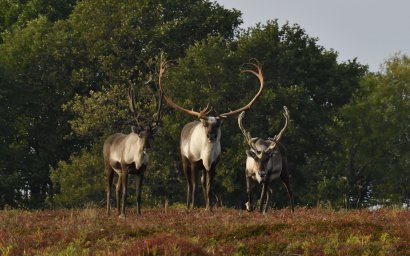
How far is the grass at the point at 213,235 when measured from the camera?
15820 millimetres

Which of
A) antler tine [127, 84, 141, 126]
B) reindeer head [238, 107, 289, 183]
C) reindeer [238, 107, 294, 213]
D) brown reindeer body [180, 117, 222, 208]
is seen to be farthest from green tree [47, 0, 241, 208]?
antler tine [127, 84, 141, 126]

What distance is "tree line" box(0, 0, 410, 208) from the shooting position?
45.5 meters

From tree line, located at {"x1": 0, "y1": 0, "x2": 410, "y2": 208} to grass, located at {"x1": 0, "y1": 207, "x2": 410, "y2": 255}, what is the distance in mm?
23518

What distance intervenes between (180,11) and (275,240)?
3662 centimetres

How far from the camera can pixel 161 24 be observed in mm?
50750

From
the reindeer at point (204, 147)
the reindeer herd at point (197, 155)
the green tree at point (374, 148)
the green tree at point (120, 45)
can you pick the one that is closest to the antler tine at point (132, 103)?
the reindeer herd at point (197, 155)

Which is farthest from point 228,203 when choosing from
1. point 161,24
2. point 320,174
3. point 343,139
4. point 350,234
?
point 350,234

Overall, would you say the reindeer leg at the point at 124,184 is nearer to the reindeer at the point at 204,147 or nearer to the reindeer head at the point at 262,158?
the reindeer at the point at 204,147

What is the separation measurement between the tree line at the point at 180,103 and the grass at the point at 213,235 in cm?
2352

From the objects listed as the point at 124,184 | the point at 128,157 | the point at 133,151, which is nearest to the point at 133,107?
the point at 133,151

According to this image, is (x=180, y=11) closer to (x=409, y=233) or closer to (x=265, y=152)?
(x=265, y=152)

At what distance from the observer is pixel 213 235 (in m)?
A: 17.3

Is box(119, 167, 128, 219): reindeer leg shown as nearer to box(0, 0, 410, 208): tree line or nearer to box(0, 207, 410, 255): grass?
box(0, 207, 410, 255): grass

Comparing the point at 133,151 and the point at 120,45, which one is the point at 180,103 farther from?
the point at 133,151
